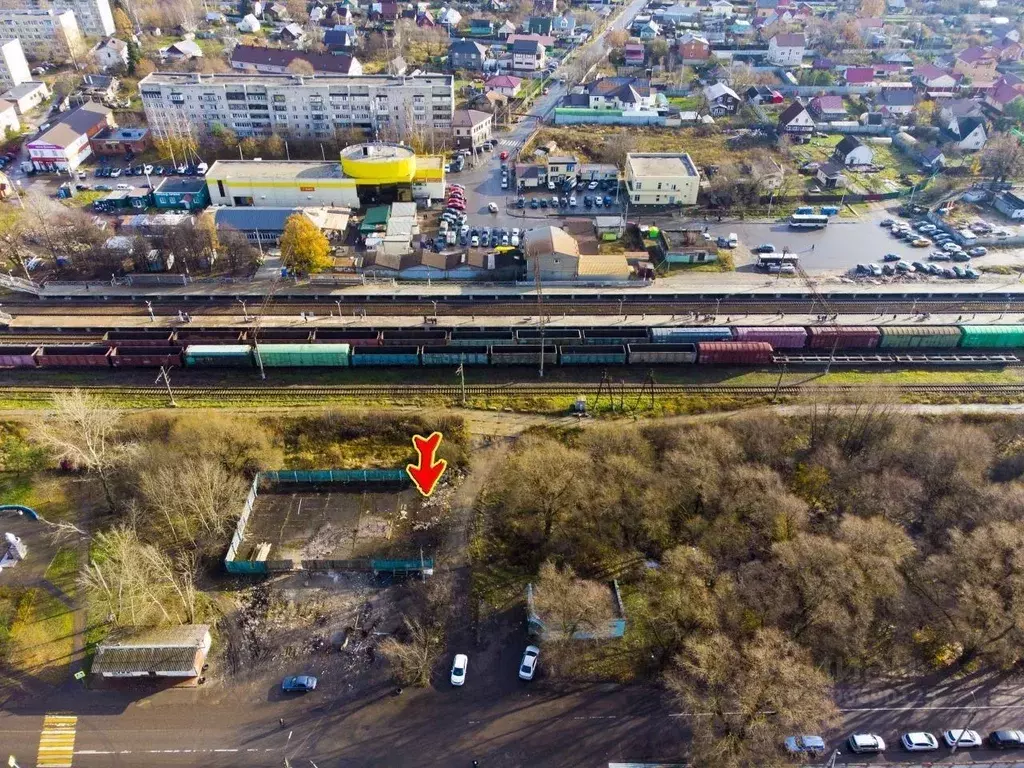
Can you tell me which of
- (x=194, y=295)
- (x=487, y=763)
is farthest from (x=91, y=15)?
(x=487, y=763)

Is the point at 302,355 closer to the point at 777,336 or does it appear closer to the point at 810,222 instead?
the point at 777,336

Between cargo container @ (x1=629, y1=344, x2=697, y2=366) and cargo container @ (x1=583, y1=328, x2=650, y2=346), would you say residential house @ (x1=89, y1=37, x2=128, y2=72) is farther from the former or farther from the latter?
cargo container @ (x1=629, y1=344, x2=697, y2=366)

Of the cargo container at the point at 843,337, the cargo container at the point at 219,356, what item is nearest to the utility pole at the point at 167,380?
the cargo container at the point at 219,356

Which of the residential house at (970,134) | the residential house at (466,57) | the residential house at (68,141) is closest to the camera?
the residential house at (68,141)

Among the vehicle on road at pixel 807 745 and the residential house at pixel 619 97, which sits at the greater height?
the residential house at pixel 619 97

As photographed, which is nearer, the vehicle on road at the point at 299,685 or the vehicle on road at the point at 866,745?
the vehicle on road at the point at 866,745

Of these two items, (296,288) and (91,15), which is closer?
(296,288)

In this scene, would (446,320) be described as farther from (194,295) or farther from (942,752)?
(942,752)

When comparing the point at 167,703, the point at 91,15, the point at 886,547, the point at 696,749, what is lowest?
the point at 167,703

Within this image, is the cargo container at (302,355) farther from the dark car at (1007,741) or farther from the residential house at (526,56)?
the residential house at (526,56)
